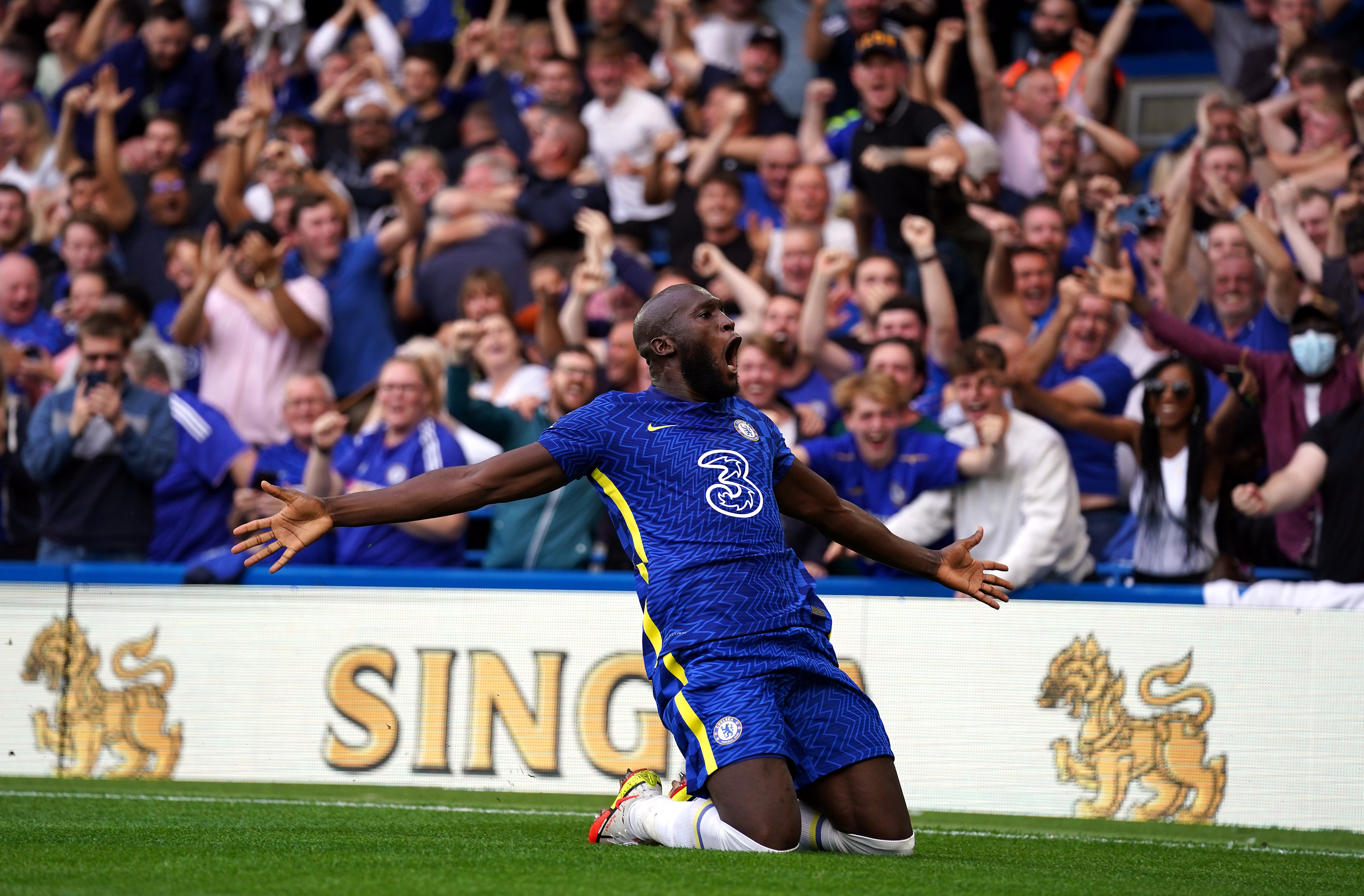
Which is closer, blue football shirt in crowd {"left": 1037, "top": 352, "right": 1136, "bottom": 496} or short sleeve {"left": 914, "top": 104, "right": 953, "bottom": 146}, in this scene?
blue football shirt in crowd {"left": 1037, "top": 352, "right": 1136, "bottom": 496}

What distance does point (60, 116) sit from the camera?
48.0ft

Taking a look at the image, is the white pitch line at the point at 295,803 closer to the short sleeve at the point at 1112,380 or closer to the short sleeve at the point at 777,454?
the short sleeve at the point at 777,454

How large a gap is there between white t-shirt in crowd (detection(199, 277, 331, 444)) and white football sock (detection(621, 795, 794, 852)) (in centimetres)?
630

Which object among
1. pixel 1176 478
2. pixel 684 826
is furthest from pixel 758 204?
pixel 684 826

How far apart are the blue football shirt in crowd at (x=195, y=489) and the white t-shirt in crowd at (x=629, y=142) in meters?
3.68

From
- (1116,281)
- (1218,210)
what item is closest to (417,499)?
(1116,281)

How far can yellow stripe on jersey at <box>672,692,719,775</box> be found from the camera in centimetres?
520

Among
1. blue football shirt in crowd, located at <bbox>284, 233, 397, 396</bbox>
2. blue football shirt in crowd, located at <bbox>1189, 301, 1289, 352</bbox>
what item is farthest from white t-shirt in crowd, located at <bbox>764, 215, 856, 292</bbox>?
blue football shirt in crowd, located at <bbox>284, 233, 397, 396</bbox>

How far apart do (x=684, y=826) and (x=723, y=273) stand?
5778mm

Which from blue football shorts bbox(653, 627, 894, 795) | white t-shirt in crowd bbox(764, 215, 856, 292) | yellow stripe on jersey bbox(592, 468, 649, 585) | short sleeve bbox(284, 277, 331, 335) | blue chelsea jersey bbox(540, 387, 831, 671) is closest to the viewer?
blue football shorts bbox(653, 627, 894, 795)

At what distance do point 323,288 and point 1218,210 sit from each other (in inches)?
239

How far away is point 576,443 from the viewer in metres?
5.36

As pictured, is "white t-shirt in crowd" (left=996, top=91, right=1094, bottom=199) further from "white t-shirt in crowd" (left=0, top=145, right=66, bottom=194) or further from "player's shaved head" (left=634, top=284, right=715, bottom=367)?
"white t-shirt in crowd" (left=0, top=145, right=66, bottom=194)

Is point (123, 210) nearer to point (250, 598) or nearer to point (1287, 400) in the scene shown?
point (250, 598)
